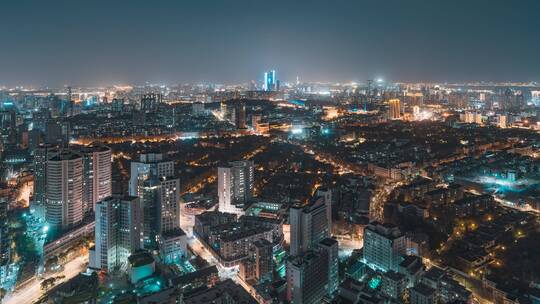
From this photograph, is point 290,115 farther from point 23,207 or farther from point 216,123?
point 23,207

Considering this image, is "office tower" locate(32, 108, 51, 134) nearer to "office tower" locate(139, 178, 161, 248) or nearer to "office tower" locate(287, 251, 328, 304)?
"office tower" locate(139, 178, 161, 248)

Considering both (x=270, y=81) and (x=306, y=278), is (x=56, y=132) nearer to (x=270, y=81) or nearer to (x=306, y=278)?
(x=306, y=278)

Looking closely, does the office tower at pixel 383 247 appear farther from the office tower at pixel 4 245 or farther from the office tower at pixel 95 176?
the office tower at pixel 4 245

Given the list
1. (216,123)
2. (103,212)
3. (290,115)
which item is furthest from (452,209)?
(290,115)

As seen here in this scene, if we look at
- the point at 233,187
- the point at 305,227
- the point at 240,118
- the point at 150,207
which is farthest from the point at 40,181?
the point at 240,118

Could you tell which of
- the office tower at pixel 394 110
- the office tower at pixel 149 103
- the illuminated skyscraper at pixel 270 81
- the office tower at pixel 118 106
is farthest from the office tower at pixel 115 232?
the illuminated skyscraper at pixel 270 81

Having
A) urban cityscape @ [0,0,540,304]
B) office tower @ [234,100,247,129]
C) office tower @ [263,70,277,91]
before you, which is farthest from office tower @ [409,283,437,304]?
office tower @ [263,70,277,91]
